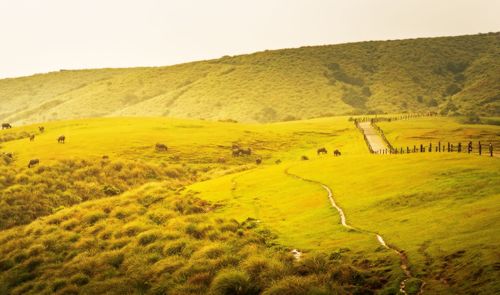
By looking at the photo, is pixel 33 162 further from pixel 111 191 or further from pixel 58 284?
pixel 58 284

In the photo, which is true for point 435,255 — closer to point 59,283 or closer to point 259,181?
point 59,283

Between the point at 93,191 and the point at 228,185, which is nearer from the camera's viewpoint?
the point at 228,185

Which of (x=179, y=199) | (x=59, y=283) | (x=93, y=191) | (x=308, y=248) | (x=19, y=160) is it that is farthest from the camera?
(x=19, y=160)

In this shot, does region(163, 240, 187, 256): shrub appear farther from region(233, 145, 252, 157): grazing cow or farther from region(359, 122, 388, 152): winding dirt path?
region(233, 145, 252, 157): grazing cow

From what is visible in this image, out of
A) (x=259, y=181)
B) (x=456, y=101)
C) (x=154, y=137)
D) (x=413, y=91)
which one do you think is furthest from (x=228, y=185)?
(x=413, y=91)

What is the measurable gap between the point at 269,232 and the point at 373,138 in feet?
196

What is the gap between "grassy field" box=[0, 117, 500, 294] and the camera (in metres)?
18.5

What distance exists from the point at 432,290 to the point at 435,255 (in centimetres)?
266

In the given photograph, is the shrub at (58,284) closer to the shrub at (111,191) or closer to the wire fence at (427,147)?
the shrub at (111,191)

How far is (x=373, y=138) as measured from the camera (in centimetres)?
8350

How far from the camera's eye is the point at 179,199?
3938cm

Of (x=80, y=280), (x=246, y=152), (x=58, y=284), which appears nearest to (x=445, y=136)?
(x=246, y=152)

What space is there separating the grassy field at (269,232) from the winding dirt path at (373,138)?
2208cm

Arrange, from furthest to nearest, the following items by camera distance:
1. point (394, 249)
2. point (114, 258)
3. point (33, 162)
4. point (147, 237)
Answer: point (33, 162), point (147, 237), point (114, 258), point (394, 249)
